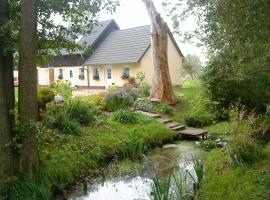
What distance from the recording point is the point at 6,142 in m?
6.71

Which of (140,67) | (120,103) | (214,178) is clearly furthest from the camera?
(140,67)

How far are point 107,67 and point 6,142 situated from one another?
26.3 m

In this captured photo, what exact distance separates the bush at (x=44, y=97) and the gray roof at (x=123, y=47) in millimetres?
16489

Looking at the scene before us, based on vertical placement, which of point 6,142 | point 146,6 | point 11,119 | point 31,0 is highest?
point 146,6

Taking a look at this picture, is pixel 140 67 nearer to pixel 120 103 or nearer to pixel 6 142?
pixel 120 103

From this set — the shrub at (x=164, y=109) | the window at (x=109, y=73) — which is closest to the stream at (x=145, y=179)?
the shrub at (x=164, y=109)

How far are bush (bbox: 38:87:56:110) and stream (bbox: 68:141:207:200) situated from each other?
398 cm

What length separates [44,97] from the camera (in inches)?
455

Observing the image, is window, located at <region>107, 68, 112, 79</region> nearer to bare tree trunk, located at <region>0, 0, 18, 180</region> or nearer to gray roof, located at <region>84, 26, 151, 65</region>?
gray roof, located at <region>84, 26, 151, 65</region>

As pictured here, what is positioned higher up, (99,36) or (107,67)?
(99,36)

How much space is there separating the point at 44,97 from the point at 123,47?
789 inches

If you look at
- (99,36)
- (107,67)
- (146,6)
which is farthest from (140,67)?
(146,6)

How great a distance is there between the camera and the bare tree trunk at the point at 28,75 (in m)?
6.53

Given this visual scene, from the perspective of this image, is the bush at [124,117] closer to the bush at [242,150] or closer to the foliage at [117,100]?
the foliage at [117,100]
